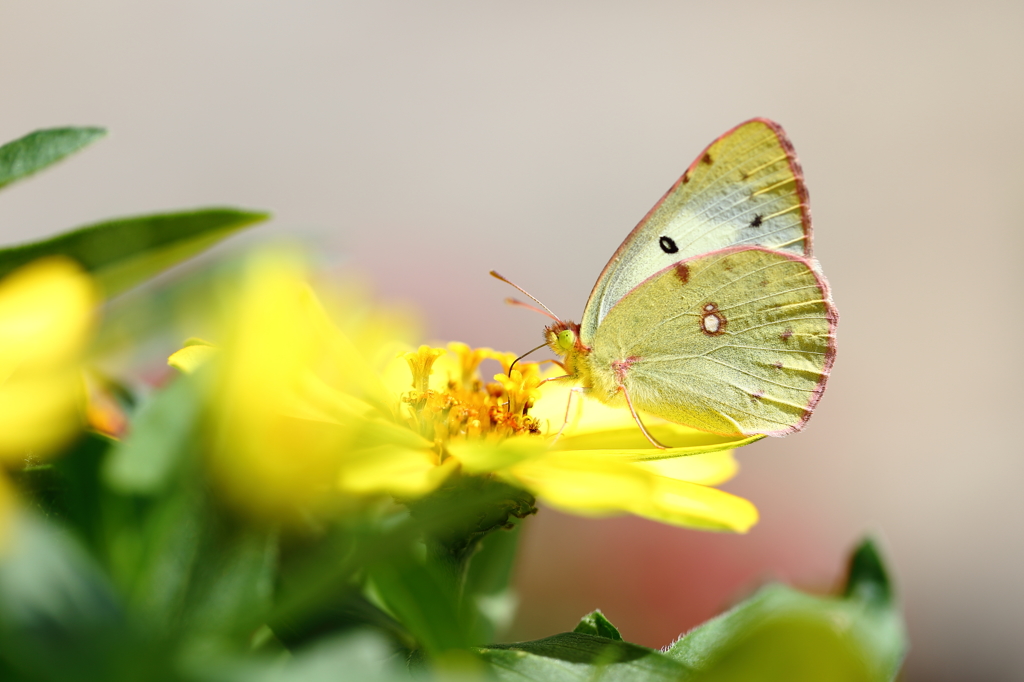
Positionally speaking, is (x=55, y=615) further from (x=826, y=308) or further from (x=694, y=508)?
(x=826, y=308)

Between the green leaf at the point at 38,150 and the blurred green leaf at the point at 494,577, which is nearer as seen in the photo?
the green leaf at the point at 38,150

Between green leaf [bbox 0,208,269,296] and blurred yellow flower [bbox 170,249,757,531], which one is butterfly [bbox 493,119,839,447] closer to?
blurred yellow flower [bbox 170,249,757,531]

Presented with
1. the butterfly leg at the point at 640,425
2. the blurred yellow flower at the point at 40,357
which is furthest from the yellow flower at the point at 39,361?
the butterfly leg at the point at 640,425

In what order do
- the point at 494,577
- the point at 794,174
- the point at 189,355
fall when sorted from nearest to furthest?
the point at 189,355
the point at 494,577
the point at 794,174

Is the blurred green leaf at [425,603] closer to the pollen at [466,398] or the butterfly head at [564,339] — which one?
the pollen at [466,398]

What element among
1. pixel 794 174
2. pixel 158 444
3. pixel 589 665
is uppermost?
pixel 794 174

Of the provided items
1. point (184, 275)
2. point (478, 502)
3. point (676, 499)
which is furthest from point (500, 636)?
point (478, 502)

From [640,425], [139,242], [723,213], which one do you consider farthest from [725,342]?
[139,242]

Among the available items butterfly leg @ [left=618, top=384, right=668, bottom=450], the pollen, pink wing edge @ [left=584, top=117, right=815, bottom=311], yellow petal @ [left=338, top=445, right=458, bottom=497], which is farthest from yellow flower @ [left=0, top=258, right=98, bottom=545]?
pink wing edge @ [left=584, top=117, right=815, bottom=311]
